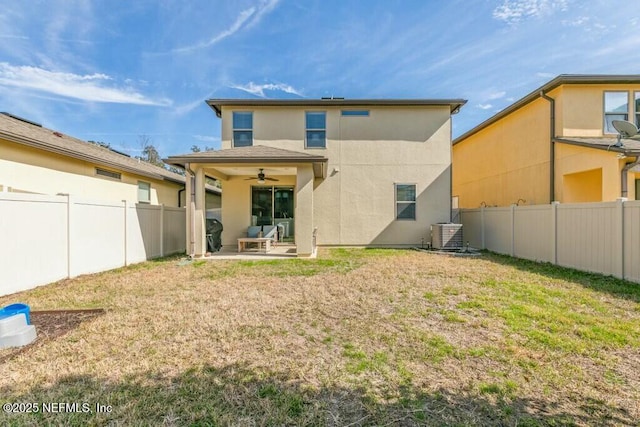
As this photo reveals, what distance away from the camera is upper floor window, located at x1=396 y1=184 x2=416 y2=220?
1226 centimetres

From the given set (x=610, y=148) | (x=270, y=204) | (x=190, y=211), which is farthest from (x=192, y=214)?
(x=610, y=148)

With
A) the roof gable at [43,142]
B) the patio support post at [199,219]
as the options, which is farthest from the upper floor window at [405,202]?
the roof gable at [43,142]

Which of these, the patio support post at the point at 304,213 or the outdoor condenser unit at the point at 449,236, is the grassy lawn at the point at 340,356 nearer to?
the patio support post at the point at 304,213

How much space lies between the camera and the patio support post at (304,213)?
9328 millimetres

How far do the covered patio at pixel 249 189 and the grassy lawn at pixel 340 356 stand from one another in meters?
3.65

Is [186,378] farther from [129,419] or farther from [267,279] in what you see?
[267,279]

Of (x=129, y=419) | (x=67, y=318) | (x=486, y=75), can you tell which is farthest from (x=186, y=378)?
(x=486, y=75)

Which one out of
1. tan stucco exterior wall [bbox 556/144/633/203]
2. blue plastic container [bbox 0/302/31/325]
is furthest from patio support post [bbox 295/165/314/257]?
tan stucco exterior wall [bbox 556/144/633/203]

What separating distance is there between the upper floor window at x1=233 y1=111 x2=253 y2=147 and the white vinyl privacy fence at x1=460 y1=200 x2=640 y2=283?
32.7 ft

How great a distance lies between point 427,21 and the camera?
9992 millimetres

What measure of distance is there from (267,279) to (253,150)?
16.7 ft

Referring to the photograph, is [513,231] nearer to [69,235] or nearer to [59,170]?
[69,235]

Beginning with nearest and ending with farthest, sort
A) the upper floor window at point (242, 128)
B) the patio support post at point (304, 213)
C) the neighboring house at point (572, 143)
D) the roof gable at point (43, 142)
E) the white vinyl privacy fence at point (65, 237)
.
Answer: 1. the white vinyl privacy fence at point (65, 237)
2. the roof gable at point (43, 142)
3. the neighboring house at point (572, 143)
4. the patio support post at point (304, 213)
5. the upper floor window at point (242, 128)

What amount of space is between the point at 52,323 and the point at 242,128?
9.48m
